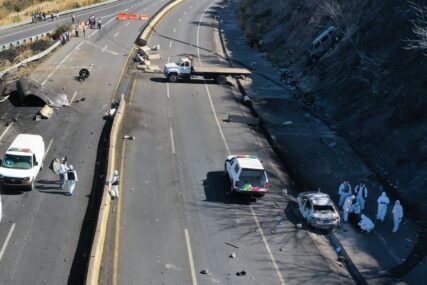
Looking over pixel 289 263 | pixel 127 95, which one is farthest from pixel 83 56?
pixel 289 263

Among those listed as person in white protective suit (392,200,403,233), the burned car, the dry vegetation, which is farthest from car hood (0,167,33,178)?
the dry vegetation

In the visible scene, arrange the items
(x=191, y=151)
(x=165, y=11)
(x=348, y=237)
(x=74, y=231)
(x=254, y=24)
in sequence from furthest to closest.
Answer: (x=165, y=11) < (x=254, y=24) < (x=191, y=151) < (x=348, y=237) < (x=74, y=231)

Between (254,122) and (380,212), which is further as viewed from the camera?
(254,122)

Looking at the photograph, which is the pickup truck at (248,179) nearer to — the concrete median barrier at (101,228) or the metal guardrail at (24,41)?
the concrete median barrier at (101,228)

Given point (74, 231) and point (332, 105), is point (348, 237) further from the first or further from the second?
point (332, 105)

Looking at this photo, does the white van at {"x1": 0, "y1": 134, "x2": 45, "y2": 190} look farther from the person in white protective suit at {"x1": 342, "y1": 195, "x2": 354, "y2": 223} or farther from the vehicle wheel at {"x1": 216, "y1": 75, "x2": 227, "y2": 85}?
the vehicle wheel at {"x1": 216, "y1": 75, "x2": 227, "y2": 85}

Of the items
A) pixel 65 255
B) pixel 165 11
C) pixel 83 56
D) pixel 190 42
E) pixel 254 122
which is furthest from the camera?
pixel 165 11
